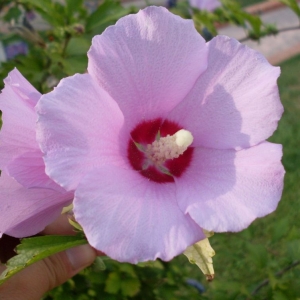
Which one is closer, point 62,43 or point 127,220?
point 127,220

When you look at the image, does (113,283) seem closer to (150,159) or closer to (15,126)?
(150,159)

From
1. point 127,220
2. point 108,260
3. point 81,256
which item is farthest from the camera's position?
point 108,260

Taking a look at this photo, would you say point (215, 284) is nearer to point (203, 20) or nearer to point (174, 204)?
point (203, 20)

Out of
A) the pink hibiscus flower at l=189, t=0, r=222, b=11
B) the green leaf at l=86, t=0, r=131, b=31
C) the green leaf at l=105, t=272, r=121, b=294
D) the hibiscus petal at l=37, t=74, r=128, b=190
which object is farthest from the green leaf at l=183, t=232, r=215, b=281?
the pink hibiscus flower at l=189, t=0, r=222, b=11

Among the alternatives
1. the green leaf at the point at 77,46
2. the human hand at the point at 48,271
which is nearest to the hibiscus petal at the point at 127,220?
the human hand at the point at 48,271

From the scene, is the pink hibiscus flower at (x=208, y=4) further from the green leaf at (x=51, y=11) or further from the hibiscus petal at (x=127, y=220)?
the hibiscus petal at (x=127, y=220)

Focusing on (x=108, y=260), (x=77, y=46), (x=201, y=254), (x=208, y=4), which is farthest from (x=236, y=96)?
(x=208, y=4)
